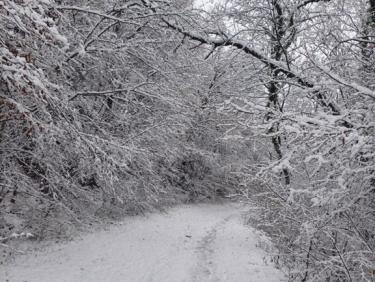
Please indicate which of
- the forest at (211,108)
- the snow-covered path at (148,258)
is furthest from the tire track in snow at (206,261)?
the forest at (211,108)

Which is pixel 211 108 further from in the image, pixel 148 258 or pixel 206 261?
pixel 206 261

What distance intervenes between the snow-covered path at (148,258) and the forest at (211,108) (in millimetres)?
853

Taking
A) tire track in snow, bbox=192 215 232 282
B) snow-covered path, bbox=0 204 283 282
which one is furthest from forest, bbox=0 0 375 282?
tire track in snow, bbox=192 215 232 282

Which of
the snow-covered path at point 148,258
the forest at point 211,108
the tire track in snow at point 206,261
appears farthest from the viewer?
the tire track in snow at point 206,261

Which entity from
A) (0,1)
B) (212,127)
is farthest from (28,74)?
(212,127)

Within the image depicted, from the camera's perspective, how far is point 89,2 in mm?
9805

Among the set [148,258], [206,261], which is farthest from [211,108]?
[206,261]

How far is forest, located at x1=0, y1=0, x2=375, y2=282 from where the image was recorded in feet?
11.5

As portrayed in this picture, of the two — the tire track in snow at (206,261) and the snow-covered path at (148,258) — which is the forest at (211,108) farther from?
the tire track in snow at (206,261)

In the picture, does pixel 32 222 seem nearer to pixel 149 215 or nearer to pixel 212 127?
pixel 149 215

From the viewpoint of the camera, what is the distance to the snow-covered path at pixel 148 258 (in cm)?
884

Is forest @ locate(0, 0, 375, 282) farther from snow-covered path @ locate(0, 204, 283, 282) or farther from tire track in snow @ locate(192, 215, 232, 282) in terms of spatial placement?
tire track in snow @ locate(192, 215, 232, 282)

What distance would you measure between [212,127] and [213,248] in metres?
12.2

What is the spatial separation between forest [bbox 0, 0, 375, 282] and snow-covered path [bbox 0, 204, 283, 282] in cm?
85
